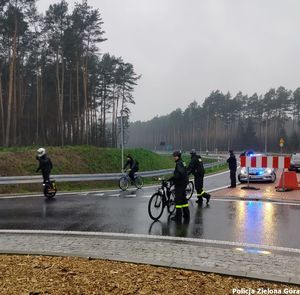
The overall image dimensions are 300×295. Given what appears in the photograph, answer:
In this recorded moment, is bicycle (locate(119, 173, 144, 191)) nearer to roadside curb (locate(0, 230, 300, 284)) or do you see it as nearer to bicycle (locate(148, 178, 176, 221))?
bicycle (locate(148, 178, 176, 221))

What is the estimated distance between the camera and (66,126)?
5903cm

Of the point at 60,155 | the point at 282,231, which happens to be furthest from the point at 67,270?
the point at 60,155

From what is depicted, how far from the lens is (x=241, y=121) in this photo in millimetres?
119000

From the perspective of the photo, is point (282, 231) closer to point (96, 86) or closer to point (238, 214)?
point (238, 214)

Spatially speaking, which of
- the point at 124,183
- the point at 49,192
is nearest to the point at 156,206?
the point at 49,192

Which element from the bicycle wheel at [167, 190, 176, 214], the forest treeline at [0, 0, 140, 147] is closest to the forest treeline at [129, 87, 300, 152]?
the forest treeline at [0, 0, 140, 147]

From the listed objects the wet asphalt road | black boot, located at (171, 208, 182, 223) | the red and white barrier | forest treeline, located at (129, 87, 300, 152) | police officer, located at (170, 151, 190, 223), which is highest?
forest treeline, located at (129, 87, 300, 152)

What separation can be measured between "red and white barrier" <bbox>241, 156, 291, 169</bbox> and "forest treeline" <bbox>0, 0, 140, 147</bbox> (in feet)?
81.4

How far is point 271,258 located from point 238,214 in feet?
16.1

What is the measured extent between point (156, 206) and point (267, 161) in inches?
302

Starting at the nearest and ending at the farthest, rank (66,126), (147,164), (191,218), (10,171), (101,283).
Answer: (101,283) < (191,218) < (10,171) < (147,164) < (66,126)

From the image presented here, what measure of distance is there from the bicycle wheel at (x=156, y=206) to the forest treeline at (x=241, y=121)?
67.5 metres

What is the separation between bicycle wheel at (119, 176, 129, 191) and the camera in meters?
19.1

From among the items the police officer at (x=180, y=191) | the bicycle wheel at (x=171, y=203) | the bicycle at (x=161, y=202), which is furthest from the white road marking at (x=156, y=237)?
the bicycle wheel at (x=171, y=203)
